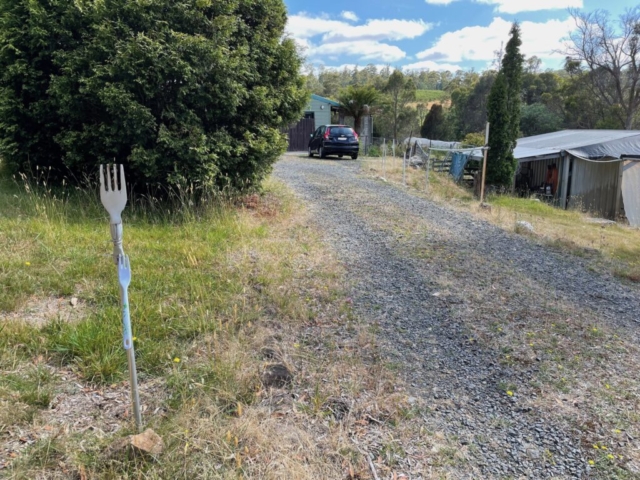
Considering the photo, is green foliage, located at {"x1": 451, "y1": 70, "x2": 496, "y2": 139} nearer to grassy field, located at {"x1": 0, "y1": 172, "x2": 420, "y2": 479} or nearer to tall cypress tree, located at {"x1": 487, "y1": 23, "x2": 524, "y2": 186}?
tall cypress tree, located at {"x1": 487, "y1": 23, "x2": 524, "y2": 186}

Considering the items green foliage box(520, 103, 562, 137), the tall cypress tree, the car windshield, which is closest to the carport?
the tall cypress tree

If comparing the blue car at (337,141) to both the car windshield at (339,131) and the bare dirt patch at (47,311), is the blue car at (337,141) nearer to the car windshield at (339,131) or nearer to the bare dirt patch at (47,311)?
the car windshield at (339,131)

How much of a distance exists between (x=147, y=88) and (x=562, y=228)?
29.4 feet

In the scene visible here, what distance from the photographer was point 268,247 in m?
5.70

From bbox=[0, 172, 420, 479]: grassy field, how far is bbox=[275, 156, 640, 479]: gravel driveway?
376 mm

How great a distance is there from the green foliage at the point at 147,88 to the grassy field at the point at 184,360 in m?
1.21

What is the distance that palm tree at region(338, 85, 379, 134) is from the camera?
85.8 feet

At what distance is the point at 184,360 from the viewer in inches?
123

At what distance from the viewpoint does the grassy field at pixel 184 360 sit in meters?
2.33

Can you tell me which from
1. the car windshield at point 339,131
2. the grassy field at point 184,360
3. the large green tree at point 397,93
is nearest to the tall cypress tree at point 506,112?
the car windshield at point 339,131

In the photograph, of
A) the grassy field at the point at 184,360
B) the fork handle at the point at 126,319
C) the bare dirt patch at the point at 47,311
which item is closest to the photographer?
the fork handle at the point at 126,319

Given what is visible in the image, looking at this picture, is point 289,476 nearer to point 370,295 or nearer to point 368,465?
point 368,465

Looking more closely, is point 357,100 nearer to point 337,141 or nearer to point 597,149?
point 337,141

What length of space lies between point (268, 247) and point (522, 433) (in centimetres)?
374
